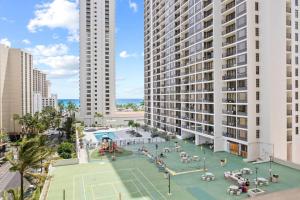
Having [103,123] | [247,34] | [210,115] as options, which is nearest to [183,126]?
[210,115]

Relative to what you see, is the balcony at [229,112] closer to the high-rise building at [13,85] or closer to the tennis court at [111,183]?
the tennis court at [111,183]

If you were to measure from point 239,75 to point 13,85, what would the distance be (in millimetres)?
87823

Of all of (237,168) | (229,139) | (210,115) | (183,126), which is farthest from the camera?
(183,126)

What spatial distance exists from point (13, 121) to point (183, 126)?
68084 mm

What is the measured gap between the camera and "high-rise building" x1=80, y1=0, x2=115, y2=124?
127m

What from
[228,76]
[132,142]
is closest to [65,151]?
[132,142]

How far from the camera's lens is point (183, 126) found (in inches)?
2992

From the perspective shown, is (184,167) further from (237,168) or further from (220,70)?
(220,70)

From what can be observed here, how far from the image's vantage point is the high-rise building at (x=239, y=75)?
162 ft

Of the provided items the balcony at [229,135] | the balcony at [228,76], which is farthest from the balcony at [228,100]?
the balcony at [229,135]

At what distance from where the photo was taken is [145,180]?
41375 mm

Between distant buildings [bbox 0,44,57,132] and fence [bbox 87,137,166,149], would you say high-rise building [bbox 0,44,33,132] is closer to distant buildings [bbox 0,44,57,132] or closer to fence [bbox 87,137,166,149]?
distant buildings [bbox 0,44,57,132]

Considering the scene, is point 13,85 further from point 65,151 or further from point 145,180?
point 145,180

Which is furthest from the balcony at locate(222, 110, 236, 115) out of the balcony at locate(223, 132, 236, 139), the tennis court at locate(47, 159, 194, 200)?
the tennis court at locate(47, 159, 194, 200)
